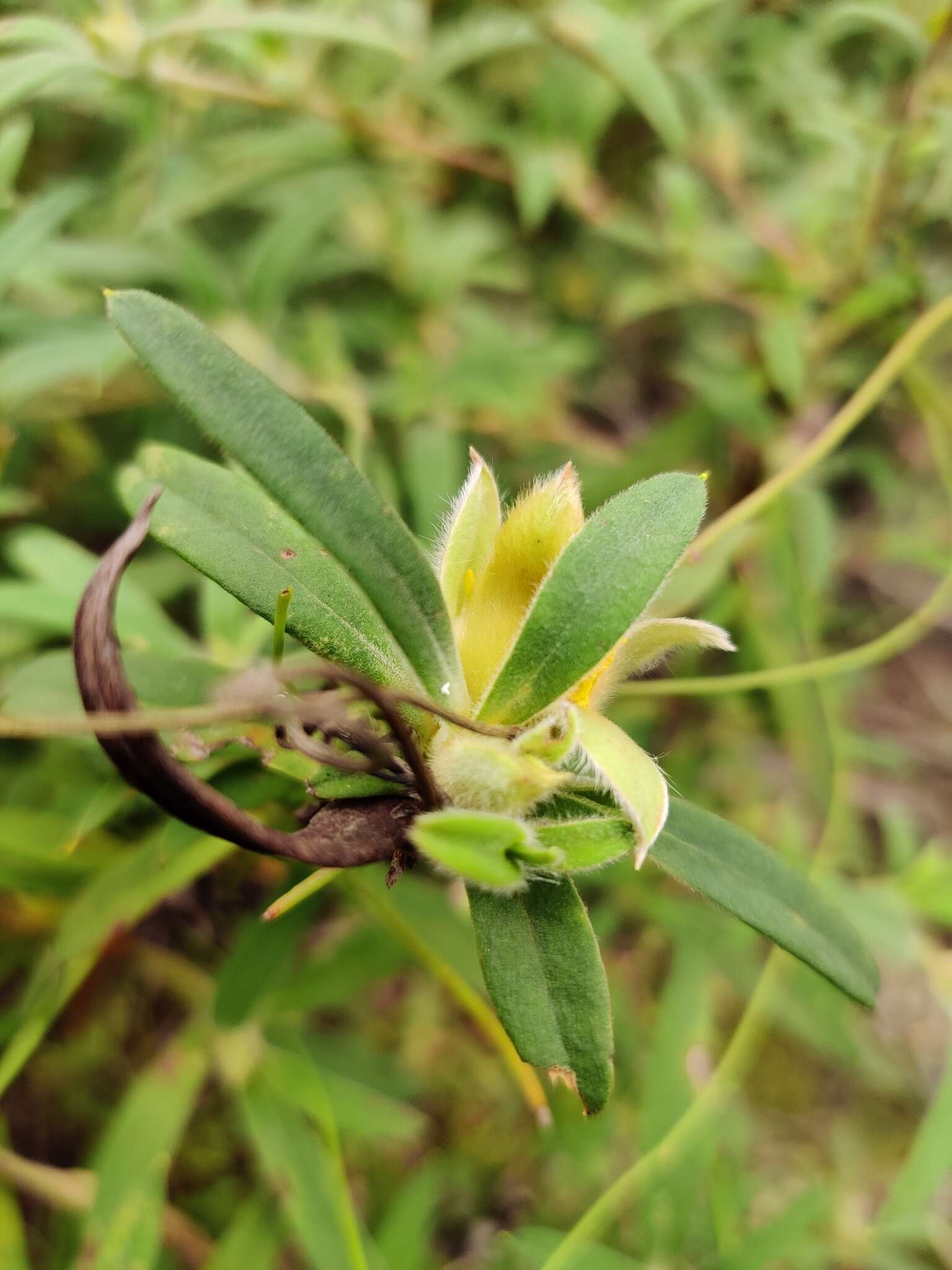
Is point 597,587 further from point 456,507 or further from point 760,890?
point 760,890

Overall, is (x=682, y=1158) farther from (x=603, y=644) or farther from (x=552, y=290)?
(x=552, y=290)

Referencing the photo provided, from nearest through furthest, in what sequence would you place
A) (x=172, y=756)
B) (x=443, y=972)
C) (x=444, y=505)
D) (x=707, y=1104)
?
(x=172, y=756)
(x=443, y=972)
(x=707, y=1104)
(x=444, y=505)


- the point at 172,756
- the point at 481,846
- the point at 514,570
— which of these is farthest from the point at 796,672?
the point at 172,756

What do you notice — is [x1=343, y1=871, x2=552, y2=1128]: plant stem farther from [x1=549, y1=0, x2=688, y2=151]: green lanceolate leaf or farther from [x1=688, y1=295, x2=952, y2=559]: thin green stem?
[x1=549, y1=0, x2=688, y2=151]: green lanceolate leaf

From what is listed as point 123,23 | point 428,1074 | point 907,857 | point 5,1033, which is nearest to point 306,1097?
point 5,1033

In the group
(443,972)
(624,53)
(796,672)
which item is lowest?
(443,972)
